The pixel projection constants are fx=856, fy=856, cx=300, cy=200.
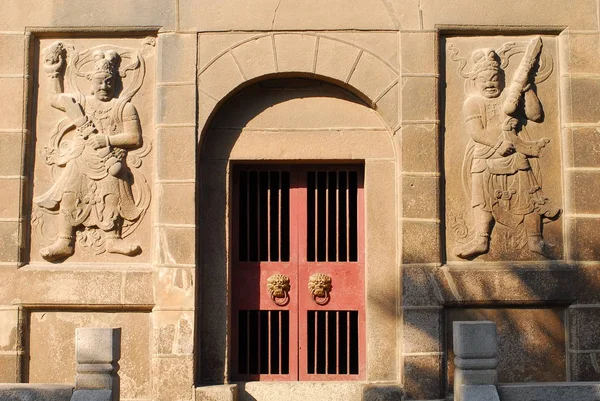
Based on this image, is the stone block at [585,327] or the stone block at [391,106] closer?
the stone block at [585,327]

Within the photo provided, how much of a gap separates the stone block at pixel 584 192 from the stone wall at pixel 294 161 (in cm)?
2

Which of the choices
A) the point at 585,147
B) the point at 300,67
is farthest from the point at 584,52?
the point at 300,67

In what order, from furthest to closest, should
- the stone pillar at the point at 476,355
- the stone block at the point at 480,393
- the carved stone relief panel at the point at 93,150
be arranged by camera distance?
the carved stone relief panel at the point at 93,150, the stone pillar at the point at 476,355, the stone block at the point at 480,393

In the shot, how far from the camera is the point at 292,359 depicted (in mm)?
10719

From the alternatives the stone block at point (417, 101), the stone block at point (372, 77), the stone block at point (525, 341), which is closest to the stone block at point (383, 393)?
the stone block at point (525, 341)

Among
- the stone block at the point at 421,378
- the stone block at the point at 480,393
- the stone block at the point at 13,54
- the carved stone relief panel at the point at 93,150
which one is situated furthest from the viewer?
the stone block at the point at 13,54

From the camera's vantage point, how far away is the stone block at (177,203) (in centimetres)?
1042

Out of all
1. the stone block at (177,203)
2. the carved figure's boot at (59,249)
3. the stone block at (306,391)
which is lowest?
the stone block at (306,391)

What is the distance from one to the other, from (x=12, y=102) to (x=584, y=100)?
7122 millimetres

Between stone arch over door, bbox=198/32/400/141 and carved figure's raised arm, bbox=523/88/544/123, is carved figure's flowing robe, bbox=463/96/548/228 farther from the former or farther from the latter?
stone arch over door, bbox=198/32/400/141

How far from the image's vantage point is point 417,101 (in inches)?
414

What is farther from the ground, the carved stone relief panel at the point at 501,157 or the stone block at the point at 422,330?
the carved stone relief panel at the point at 501,157

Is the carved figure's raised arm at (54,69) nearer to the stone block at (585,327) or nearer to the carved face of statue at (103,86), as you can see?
the carved face of statue at (103,86)

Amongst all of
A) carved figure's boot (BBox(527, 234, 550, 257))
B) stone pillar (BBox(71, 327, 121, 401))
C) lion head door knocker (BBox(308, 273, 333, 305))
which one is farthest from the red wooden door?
stone pillar (BBox(71, 327, 121, 401))
